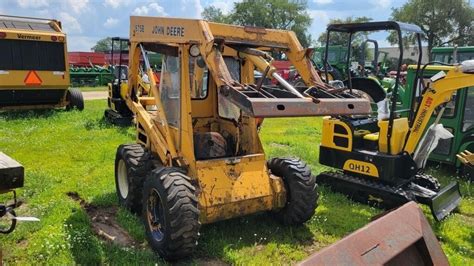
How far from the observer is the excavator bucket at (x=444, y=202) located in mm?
5441

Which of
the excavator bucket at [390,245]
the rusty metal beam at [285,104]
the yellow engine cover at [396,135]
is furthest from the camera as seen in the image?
the yellow engine cover at [396,135]

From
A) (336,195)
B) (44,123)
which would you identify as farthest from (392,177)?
(44,123)

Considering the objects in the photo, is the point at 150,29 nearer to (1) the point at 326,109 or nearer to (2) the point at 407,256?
(1) the point at 326,109

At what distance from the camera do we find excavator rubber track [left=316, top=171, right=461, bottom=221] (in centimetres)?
554

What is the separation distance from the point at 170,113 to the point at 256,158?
1.10 m

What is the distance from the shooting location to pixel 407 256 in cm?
234

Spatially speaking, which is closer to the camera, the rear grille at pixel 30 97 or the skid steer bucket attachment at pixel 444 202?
the skid steer bucket attachment at pixel 444 202

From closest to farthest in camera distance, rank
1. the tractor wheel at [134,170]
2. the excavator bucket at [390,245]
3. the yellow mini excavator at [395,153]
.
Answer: the excavator bucket at [390,245] → the tractor wheel at [134,170] → the yellow mini excavator at [395,153]

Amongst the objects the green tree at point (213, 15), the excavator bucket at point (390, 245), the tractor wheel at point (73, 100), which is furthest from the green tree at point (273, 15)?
the excavator bucket at point (390, 245)

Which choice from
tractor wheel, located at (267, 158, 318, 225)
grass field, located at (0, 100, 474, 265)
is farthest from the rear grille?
tractor wheel, located at (267, 158, 318, 225)

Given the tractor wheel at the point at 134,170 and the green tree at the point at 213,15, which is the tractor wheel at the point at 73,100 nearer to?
the tractor wheel at the point at 134,170

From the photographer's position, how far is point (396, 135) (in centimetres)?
589

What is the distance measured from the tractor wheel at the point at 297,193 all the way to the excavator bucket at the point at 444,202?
5.21ft

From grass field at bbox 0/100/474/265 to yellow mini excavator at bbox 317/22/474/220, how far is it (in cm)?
23
